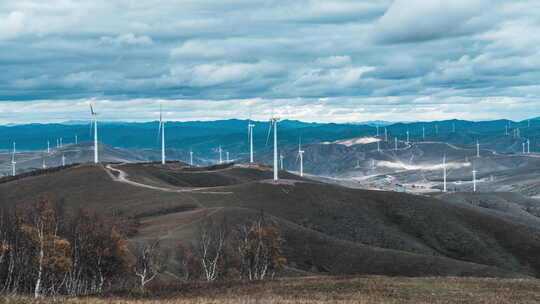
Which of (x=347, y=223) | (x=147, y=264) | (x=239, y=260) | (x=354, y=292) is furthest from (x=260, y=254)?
(x=347, y=223)

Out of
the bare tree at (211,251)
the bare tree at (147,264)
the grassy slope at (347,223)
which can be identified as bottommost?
the grassy slope at (347,223)

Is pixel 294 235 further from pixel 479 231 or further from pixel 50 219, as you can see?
pixel 50 219

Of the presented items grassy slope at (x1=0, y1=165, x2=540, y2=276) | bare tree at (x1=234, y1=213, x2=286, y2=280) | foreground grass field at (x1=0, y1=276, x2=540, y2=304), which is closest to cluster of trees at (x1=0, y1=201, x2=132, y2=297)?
foreground grass field at (x1=0, y1=276, x2=540, y2=304)

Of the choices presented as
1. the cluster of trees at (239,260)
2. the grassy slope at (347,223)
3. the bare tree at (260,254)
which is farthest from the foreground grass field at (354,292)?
the grassy slope at (347,223)

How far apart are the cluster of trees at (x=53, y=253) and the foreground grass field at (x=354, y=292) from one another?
13944 millimetres

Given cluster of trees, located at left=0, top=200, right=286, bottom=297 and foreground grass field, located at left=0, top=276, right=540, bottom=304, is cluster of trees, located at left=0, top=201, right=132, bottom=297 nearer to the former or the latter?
cluster of trees, located at left=0, top=200, right=286, bottom=297

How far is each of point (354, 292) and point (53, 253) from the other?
97.8 feet

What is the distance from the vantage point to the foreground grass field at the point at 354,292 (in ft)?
168

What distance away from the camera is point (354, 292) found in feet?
190

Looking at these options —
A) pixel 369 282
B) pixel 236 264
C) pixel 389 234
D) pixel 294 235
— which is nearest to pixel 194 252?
pixel 236 264

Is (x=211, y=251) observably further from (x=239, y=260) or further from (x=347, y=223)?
(x=347, y=223)

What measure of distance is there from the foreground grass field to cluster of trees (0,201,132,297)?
45.7 ft

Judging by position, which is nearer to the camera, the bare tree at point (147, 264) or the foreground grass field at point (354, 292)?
the foreground grass field at point (354, 292)

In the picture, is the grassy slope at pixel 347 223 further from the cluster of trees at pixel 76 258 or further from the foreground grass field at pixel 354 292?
the foreground grass field at pixel 354 292
